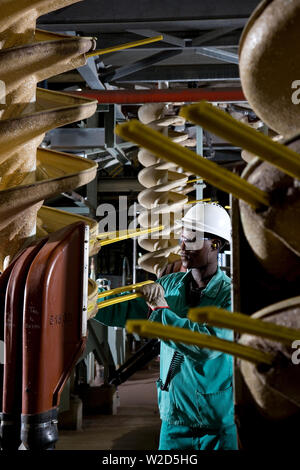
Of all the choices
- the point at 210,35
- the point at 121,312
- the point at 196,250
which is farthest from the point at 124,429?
the point at 210,35

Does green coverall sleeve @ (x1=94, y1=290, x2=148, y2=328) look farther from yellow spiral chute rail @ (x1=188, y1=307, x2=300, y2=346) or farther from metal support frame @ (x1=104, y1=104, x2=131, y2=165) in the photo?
yellow spiral chute rail @ (x1=188, y1=307, x2=300, y2=346)

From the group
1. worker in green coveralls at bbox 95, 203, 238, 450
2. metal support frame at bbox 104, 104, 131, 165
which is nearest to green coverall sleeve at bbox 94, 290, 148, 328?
worker in green coveralls at bbox 95, 203, 238, 450

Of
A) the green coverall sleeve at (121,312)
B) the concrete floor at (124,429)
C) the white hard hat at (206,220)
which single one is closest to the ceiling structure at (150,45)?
the white hard hat at (206,220)

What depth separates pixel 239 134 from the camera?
0.44 m

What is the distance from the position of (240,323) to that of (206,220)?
216cm

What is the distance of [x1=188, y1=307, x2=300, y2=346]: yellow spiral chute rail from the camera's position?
41 centimetres

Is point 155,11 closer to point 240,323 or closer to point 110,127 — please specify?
point 110,127

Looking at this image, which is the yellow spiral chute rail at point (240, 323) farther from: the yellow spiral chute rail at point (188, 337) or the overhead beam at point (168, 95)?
the overhead beam at point (168, 95)

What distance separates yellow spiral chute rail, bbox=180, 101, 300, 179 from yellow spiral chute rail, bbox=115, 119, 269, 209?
3 centimetres

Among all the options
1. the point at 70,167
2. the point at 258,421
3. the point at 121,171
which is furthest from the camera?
the point at 121,171
